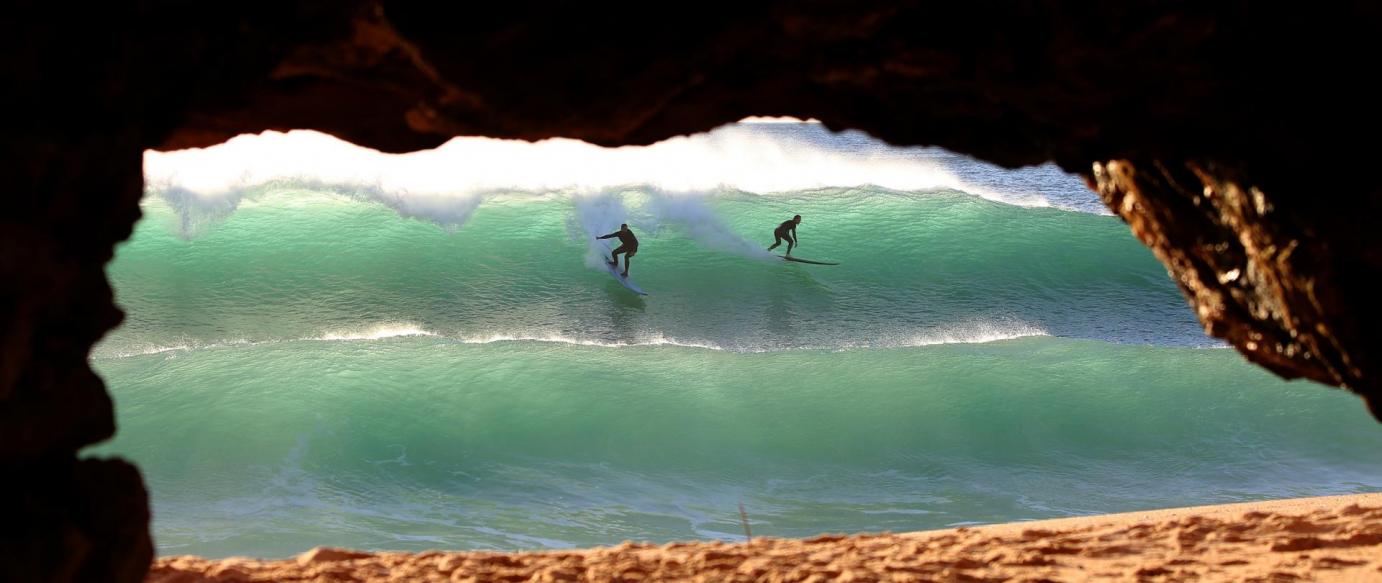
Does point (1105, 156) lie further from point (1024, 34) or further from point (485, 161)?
point (485, 161)

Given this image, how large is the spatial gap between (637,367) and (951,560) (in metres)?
7.11

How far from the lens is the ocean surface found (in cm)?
898

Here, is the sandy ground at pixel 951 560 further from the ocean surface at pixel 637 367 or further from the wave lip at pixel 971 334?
the wave lip at pixel 971 334

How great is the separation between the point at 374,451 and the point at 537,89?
736cm

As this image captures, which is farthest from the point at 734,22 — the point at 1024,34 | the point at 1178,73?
the point at 1178,73

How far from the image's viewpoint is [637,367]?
12.4m

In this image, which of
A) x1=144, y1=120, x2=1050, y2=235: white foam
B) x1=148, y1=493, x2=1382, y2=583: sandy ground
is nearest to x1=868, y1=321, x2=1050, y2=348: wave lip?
x1=144, y1=120, x2=1050, y2=235: white foam

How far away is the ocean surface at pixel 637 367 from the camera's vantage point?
8984 millimetres

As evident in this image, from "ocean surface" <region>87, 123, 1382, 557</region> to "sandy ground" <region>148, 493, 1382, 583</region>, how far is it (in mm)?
1981

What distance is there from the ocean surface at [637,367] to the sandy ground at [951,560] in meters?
1.98

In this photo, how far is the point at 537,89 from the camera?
3143 millimetres

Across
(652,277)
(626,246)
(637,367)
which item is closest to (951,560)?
(637,367)

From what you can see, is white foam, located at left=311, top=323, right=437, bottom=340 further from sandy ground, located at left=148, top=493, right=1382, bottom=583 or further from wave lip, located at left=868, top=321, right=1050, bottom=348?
sandy ground, located at left=148, top=493, right=1382, bottom=583

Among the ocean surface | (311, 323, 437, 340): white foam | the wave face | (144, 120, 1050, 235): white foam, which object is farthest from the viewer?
(144, 120, 1050, 235): white foam
